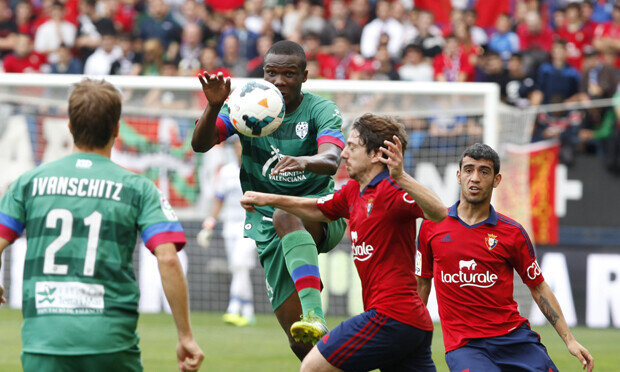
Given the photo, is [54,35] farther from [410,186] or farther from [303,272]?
[410,186]

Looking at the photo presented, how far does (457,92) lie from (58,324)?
29.9 ft

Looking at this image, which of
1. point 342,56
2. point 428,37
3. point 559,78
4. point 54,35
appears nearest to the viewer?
point 559,78

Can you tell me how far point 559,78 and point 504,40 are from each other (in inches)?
59.5

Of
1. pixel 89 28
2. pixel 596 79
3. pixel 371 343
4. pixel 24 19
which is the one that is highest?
pixel 24 19

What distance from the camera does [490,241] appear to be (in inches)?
235

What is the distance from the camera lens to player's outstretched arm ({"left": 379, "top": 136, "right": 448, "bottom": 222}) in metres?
5.25

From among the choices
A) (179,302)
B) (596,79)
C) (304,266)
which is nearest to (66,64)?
(596,79)

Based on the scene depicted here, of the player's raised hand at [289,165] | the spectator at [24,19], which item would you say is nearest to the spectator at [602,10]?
the spectator at [24,19]

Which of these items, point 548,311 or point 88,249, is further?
point 548,311

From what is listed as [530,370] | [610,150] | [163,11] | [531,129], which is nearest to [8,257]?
[163,11]

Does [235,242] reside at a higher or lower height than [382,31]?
lower

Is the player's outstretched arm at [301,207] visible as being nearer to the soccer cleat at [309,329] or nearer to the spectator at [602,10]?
the soccer cleat at [309,329]

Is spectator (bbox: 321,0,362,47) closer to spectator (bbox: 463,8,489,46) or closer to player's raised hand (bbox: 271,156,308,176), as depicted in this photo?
spectator (bbox: 463,8,489,46)

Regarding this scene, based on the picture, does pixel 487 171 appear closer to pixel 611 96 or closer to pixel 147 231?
pixel 147 231
